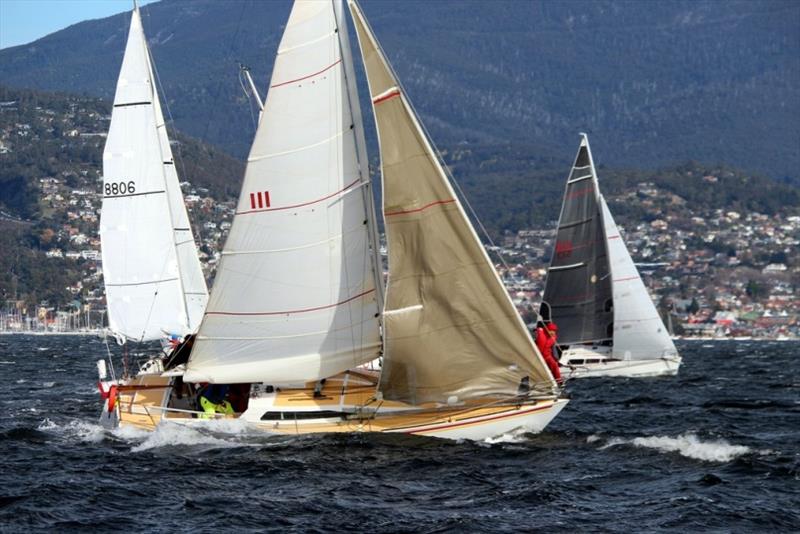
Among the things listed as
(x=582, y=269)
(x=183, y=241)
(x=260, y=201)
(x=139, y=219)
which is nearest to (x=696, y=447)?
(x=260, y=201)

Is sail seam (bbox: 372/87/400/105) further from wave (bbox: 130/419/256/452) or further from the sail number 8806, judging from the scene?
the sail number 8806

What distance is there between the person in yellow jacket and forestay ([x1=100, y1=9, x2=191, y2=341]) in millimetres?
11995

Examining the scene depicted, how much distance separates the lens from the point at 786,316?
576 ft

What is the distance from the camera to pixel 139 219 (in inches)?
1544

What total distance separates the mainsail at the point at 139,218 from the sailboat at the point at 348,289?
12530 mm

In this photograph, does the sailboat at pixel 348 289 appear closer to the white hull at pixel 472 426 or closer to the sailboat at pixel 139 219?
the white hull at pixel 472 426

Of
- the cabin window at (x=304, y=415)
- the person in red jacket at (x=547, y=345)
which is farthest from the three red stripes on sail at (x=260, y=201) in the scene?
the person in red jacket at (x=547, y=345)

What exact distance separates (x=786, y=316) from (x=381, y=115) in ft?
513

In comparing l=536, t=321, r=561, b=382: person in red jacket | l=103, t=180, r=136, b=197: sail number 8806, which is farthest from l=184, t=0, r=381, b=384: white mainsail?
l=103, t=180, r=136, b=197: sail number 8806

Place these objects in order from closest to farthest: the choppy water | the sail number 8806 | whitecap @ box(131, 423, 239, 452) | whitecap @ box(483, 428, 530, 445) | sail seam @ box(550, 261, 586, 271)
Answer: the choppy water, whitecap @ box(483, 428, 530, 445), whitecap @ box(131, 423, 239, 452), the sail number 8806, sail seam @ box(550, 261, 586, 271)

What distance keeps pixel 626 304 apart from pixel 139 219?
18733mm

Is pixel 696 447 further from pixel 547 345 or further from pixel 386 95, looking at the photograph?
pixel 386 95

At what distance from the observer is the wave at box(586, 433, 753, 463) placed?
83.9ft

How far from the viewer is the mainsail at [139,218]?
3919cm
